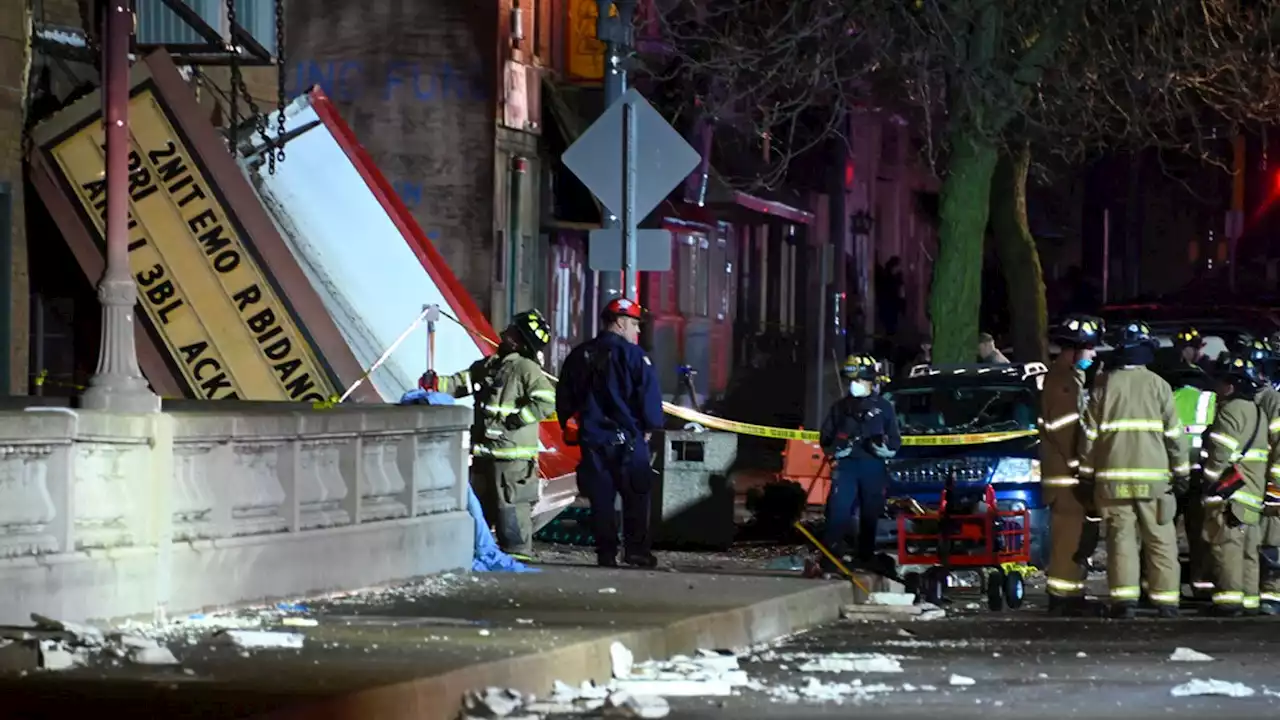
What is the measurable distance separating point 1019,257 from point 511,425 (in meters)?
20.1

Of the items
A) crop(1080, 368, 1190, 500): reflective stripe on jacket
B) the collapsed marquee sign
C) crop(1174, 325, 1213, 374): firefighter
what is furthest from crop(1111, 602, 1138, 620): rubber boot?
crop(1174, 325, 1213, 374): firefighter

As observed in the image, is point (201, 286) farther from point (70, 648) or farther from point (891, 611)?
point (70, 648)

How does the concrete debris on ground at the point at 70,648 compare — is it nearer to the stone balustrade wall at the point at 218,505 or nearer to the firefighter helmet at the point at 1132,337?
the stone balustrade wall at the point at 218,505

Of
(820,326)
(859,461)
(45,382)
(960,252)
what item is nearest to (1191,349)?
(960,252)

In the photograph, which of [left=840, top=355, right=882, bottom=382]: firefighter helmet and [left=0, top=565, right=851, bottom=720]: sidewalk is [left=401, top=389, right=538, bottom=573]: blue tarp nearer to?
[left=0, top=565, right=851, bottom=720]: sidewalk

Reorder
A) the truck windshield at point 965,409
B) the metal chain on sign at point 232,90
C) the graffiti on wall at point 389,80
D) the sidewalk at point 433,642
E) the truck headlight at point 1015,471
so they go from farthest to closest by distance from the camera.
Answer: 1. the graffiti on wall at point 389,80
2. the metal chain on sign at point 232,90
3. the truck windshield at point 965,409
4. the truck headlight at point 1015,471
5. the sidewalk at point 433,642

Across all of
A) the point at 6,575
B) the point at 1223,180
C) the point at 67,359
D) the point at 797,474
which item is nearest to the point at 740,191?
the point at 797,474

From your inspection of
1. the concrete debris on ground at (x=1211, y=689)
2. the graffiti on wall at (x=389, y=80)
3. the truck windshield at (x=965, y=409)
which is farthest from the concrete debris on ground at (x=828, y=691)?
the graffiti on wall at (x=389, y=80)

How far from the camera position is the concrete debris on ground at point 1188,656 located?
12203 millimetres

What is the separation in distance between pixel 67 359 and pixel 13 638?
11778 millimetres

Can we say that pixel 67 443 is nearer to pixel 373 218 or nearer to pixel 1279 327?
pixel 373 218

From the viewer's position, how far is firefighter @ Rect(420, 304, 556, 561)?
16.1 meters

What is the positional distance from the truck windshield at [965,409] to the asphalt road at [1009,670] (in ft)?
11.4

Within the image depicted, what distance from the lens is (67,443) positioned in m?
10.8
